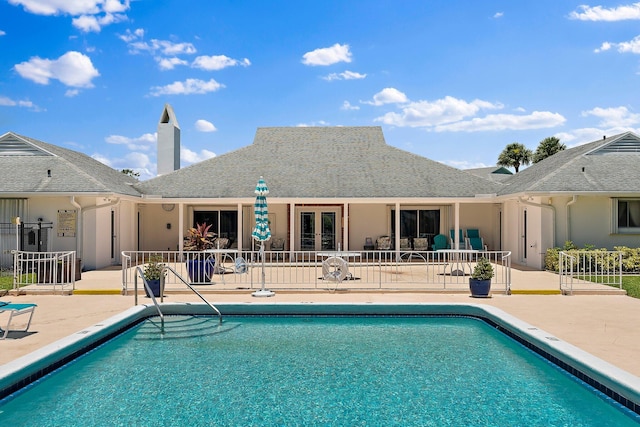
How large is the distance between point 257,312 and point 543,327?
18.8ft

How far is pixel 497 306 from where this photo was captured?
1109cm

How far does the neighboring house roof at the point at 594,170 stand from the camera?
58.6 ft

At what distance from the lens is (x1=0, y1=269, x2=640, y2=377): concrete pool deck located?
7605mm

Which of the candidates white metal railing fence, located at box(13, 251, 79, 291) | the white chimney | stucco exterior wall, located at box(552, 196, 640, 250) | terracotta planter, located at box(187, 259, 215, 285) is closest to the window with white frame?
stucco exterior wall, located at box(552, 196, 640, 250)

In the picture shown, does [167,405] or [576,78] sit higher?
[576,78]

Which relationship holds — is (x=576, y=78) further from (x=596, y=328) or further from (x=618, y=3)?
(x=596, y=328)

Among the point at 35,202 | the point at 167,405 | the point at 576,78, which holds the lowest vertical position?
the point at 167,405

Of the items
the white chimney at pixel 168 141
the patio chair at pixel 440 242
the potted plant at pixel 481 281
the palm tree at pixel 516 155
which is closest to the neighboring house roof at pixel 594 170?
the patio chair at pixel 440 242

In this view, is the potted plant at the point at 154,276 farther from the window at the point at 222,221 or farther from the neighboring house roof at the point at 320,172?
the window at the point at 222,221

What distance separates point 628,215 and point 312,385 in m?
16.2

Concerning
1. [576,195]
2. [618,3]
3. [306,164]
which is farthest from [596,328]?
[306,164]

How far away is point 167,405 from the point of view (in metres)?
6.09

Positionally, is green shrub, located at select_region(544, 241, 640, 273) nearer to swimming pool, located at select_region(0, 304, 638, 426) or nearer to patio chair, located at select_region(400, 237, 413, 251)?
patio chair, located at select_region(400, 237, 413, 251)

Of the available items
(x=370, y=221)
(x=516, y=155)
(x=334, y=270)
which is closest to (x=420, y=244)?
(x=370, y=221)
